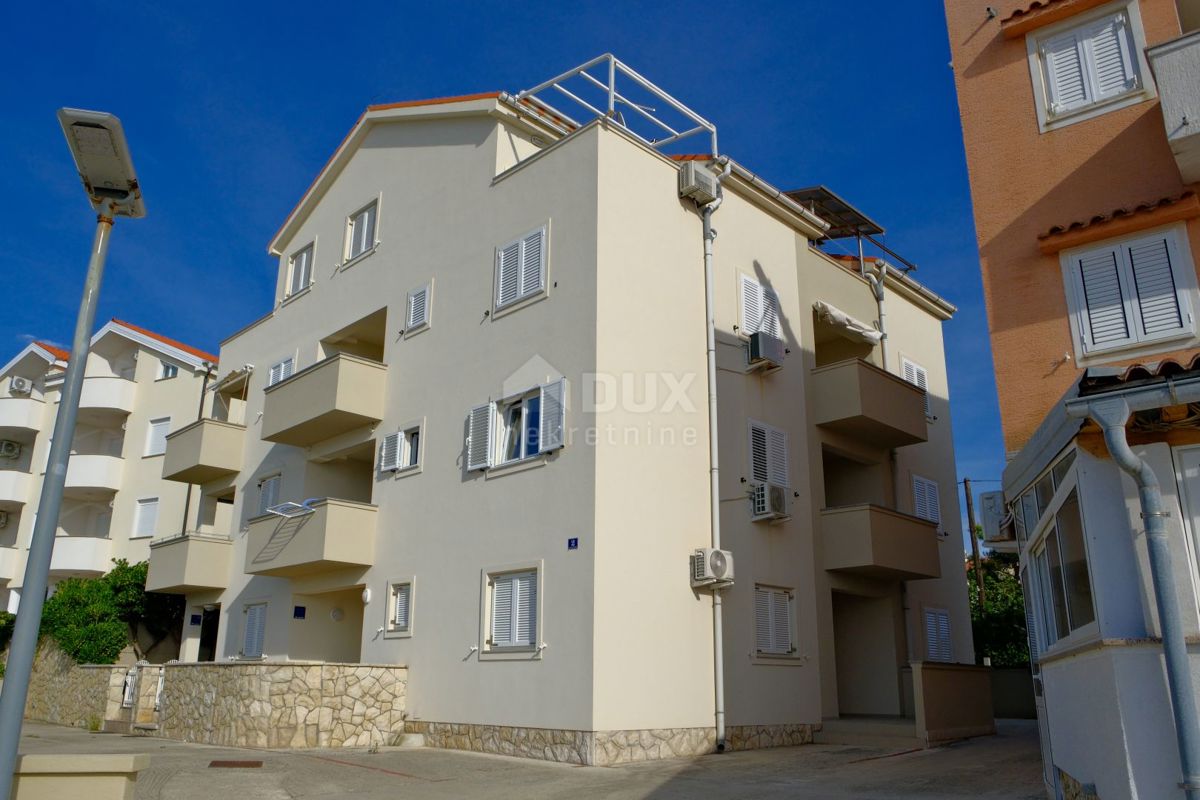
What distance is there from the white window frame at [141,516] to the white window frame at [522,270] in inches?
839

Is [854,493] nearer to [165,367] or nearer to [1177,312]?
[1177,312]

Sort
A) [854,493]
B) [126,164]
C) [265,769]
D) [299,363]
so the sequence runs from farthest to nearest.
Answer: [299,363], [854,493], [265,769], [126,164]

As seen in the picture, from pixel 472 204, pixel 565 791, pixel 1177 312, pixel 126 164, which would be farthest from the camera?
pixel 472 204

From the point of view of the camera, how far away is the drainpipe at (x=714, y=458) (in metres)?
15.4

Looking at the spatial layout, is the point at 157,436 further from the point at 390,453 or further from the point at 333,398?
the point at 390,453

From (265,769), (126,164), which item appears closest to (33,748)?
(265,769)

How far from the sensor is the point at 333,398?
19.7 metres

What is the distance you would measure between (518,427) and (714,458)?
350cm

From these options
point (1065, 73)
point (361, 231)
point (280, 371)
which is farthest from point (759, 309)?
point (280, 371)

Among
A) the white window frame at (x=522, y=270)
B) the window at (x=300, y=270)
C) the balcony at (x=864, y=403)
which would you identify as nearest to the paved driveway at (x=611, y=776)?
the balcony at (x=864, y=403)

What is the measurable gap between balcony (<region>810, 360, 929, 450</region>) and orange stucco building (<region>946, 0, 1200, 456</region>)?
23.7 ft

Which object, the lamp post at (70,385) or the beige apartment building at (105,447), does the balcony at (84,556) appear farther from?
the lamp post at (70,385)

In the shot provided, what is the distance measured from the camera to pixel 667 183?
57.5 feet

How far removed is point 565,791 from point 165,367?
29796mm
